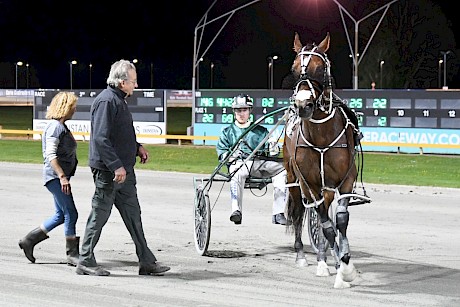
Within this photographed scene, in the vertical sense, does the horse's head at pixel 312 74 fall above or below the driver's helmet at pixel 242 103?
above

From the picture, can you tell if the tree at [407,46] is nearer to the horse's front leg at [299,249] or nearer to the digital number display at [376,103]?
the digital number display at [376,103]

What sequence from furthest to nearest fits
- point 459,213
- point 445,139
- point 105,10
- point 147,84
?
point 147,84 → point 105,10 → point 445,139 → point 459,213

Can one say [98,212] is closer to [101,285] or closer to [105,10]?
[101,285]

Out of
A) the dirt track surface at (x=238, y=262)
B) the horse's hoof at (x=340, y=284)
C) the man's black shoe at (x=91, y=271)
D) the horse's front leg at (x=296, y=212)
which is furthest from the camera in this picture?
the horse's front leg at (x=296, y=212)

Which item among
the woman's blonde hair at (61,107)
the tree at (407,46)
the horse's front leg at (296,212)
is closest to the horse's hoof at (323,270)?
the horse's front leg at (296,212)

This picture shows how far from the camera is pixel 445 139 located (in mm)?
28625

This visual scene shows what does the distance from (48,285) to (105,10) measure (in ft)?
282

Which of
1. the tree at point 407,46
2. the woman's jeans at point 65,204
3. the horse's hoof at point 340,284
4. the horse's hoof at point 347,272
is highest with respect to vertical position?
the tree at point 407,46

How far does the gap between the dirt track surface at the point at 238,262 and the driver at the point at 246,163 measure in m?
0.53

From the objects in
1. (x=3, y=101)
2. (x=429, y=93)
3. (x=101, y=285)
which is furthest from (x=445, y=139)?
(x=3, y=101)

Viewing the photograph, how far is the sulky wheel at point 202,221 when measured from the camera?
33.9 feet

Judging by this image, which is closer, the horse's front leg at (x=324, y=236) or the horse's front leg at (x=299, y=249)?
the horse's front leg at (x=324, y=236)

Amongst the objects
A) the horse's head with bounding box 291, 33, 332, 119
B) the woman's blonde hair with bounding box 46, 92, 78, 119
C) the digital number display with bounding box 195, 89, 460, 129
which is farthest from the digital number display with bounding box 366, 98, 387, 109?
the horse's head with bounding box 291, 33, 332, 119

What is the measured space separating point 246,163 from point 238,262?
4.71 feet
